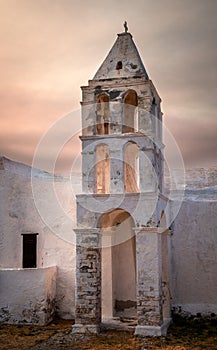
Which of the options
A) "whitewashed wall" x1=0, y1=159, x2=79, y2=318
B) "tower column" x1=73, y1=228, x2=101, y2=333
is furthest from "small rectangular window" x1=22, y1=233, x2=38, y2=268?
"tower column" x1=73, y1=228, x2=101, y2=333

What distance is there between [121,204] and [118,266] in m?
2.88

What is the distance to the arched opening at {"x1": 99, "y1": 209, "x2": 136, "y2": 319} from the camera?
12812mm

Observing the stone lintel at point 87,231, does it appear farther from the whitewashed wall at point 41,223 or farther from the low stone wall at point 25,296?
the whitewashed wall at point 41,223

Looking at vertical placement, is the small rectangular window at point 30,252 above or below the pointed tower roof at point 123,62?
below

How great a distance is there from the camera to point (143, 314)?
10.8 metres

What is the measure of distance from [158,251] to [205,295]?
3.21 m

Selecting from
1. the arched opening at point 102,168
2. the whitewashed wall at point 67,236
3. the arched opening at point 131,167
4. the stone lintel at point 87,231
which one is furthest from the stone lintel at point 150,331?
the arched opening at point 102,168

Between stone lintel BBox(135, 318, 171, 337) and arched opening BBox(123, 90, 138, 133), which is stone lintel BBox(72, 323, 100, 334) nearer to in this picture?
stone lintel BBox(135, 318, 171, 337)

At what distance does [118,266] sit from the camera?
43.9 ft

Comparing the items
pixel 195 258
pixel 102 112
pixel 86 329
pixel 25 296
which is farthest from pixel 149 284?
pixel 102 112

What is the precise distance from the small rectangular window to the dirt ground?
2321 millimetres

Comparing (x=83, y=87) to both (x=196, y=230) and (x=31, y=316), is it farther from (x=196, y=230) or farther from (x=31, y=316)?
(x=31, y=316)

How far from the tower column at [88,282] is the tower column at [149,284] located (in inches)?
45.6

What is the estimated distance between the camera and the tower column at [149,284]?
1067 cm
